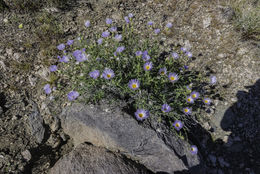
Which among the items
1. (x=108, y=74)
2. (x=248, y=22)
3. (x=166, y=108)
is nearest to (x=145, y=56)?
(x=108, y=74)

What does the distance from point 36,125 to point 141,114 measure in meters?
1.70

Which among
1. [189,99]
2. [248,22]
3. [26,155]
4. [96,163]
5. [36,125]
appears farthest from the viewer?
[248,22]

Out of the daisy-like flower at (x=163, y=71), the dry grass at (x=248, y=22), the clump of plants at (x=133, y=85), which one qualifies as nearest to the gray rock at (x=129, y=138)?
the clump of plants at (x=133, y=85)

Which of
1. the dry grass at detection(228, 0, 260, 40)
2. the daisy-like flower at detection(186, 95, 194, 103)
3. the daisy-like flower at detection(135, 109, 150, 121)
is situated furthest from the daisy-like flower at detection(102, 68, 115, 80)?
the dry grass at detection(228, 0, 260, 40)

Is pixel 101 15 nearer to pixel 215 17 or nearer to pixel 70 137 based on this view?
pixel 215 17

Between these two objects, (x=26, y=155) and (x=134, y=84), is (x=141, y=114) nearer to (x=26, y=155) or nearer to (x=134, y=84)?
(x=134, y=84)

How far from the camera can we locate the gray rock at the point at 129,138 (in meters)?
2.43

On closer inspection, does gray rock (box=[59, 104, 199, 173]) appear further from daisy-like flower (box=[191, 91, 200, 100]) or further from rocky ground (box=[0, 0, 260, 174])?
daisy-like flower (box=[191, 91, 200, 100])

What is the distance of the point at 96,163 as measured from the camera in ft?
7.73

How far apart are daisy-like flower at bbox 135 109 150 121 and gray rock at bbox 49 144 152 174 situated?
21.8 inches

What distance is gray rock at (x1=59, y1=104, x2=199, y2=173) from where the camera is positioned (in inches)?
95.8

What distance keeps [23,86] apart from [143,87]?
2.15 meters

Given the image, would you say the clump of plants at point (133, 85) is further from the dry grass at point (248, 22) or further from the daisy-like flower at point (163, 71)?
the dry grass at point (248, 22)

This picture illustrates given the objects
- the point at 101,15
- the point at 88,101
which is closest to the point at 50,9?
the point at 101,15
